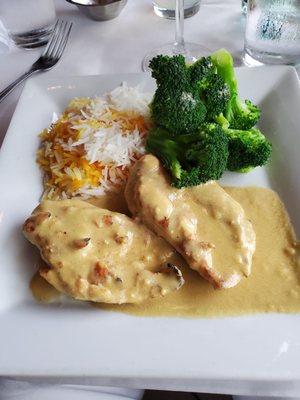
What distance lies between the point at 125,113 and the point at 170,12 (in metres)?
1.03

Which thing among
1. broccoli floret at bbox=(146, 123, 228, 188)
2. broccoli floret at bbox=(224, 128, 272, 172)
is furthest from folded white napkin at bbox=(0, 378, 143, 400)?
broccoli floret at bbox=(224, 128, 272, 172)

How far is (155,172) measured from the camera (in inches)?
73.2

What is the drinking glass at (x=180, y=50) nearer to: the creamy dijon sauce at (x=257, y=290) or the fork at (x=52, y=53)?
the fork at (x=52, y=53)

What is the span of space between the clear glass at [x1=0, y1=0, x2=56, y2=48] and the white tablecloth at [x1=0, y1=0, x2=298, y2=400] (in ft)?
0.21

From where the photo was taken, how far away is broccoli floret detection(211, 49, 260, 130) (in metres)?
2.11

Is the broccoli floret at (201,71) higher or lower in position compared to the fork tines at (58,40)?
higher

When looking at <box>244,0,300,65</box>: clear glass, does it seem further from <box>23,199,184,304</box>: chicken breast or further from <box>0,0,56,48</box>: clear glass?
<box>23,199,184,304</box>: chicken breast

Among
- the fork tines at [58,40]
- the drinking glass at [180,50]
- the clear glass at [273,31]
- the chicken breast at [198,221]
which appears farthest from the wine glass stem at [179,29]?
the chicken breast at [198,221]

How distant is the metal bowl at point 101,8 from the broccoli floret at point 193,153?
112 centimetres

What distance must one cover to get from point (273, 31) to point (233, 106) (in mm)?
537

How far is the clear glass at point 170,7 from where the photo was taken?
281 cm

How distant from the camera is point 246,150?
6.45 feet

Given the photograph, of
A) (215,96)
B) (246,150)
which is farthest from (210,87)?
(246,150)

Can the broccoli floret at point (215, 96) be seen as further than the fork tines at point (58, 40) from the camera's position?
No
